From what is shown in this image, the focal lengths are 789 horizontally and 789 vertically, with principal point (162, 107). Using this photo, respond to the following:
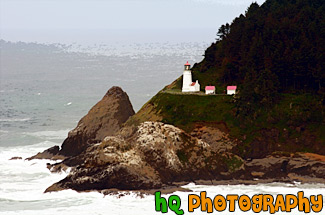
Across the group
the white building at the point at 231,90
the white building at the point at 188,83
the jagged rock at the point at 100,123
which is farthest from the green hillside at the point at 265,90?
the jagged rock at the point at 100,123

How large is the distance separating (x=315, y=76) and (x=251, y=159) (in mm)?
14469

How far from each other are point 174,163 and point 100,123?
65.0 feet

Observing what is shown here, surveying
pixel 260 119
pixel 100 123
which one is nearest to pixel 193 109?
pixel 260 119

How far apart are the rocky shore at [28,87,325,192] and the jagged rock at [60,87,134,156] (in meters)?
8.67

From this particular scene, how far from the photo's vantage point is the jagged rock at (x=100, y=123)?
106062mm

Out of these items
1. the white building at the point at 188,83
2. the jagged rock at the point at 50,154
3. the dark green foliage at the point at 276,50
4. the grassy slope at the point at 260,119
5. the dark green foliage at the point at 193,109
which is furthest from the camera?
the jagged rock at the point at 50,154

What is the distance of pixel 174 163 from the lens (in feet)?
297

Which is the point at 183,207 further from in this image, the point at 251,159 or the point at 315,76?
the point at 315,76

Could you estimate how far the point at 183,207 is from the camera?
8200 cm

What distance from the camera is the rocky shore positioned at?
88.1 m

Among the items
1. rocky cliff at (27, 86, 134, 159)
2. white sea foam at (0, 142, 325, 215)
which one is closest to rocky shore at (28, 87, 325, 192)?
white sea foam at (0, 142, 325, 215)

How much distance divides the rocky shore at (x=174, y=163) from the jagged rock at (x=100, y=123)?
8670 mm

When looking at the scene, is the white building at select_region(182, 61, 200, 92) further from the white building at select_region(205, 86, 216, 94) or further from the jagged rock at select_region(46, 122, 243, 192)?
the jagged rock at select_region(46, 122, 243, 192)

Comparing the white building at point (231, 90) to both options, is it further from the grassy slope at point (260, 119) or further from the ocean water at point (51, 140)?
the ocean water at point (51, 140)
